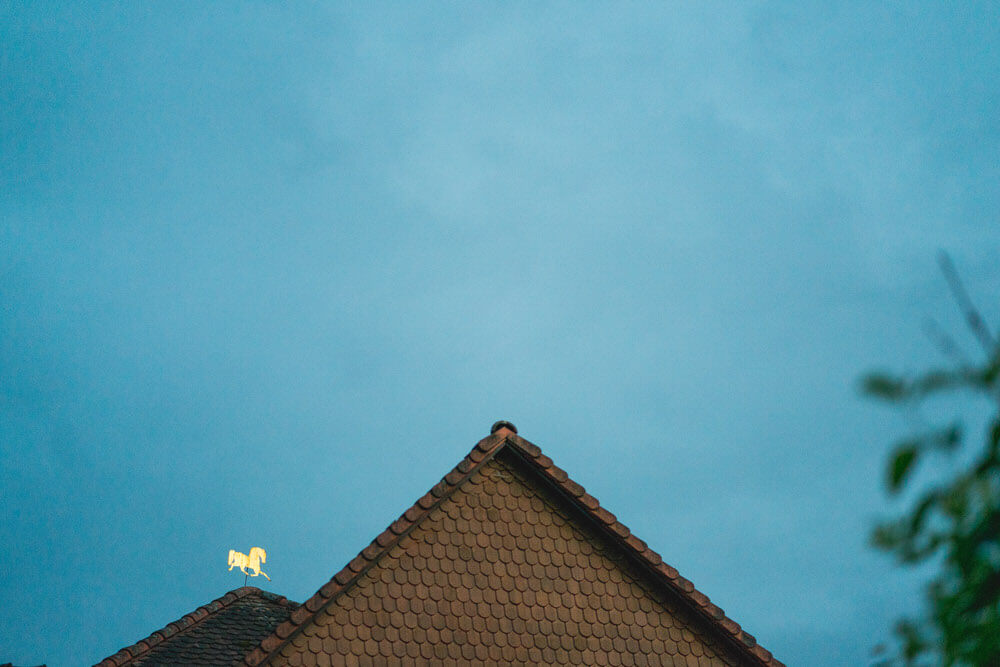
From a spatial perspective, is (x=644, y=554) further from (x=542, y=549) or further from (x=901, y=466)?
(x=901, y=466)

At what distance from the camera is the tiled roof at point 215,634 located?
53.0ft

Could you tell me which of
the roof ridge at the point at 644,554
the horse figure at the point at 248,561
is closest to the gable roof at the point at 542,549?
the roof ridge at the point at 644,554

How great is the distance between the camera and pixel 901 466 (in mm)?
3234

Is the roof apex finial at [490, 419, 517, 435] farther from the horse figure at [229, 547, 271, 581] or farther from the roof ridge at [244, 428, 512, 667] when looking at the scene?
the horse figure at [229, 547, 271, 581]

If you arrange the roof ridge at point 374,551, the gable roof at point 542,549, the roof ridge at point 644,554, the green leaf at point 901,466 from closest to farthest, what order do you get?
the green leaf at point 901,466, the roof ridge at point 374,551, the gable roof at point 542,549, the roof ridge at point 644,554

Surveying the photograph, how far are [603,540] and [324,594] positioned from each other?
14.7 feet

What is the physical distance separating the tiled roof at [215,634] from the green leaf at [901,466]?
1488 cm

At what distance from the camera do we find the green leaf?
3230 millimetres

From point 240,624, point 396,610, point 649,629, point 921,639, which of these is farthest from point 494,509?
point 921,639

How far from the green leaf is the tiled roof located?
1488 cm

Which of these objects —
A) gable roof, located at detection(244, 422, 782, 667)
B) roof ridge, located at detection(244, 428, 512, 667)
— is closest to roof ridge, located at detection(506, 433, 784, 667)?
gable roof, located at detection(244, 422, 782, 667)

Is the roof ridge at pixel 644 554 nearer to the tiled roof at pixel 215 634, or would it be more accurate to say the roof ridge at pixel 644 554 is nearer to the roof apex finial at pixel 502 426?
the roof apex finial at pixel 502 426

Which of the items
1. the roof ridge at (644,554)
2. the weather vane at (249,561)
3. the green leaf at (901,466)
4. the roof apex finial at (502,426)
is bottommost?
the green leaf at (901,466)

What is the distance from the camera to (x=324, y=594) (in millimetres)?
12328
